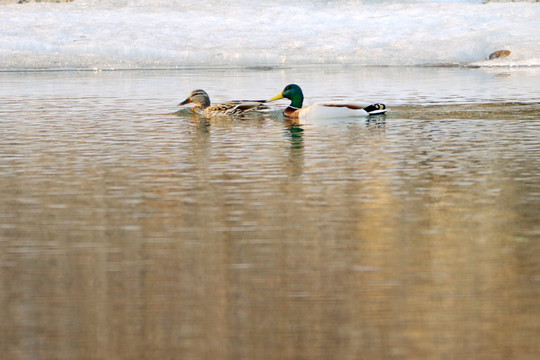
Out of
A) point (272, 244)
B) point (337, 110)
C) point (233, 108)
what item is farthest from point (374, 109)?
point (272, 244)

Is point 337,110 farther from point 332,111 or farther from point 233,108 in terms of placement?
point 233,108

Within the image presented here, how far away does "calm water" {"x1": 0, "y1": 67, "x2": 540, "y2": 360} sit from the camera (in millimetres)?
4465

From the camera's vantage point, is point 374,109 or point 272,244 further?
point 374,109

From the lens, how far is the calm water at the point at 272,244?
4465 millimetres

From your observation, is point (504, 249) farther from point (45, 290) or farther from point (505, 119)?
point (505, 119)

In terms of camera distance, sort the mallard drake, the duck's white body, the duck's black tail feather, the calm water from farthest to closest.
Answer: the mallard drake → the duck's black tail feather → the duck's white body → the calm water

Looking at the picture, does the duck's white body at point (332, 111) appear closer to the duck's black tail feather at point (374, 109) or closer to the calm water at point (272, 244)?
the duck's black tail feather at point (374, 109)

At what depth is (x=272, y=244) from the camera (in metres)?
6.18

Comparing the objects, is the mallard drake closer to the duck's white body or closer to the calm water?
the duck's white body

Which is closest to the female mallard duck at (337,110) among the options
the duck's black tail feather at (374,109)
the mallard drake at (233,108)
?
the duck's black tail feather at (374,109)

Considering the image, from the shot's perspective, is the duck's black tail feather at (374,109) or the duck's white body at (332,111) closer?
the duck's white body at (332,111)

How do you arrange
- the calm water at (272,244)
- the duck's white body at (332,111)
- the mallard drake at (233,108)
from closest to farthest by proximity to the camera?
the calm water at (272,244), the duck's white body at (332,111), the mallard drake at (233,108)

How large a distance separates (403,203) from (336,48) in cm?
2736

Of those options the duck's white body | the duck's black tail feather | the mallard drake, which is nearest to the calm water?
the duck's white body
